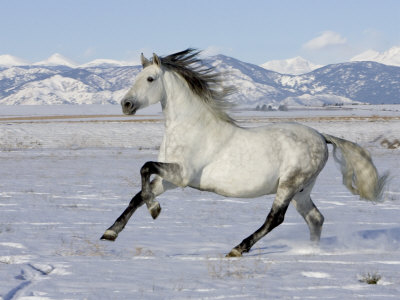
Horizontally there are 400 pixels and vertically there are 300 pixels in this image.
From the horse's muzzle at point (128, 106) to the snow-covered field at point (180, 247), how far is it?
1.63 meters

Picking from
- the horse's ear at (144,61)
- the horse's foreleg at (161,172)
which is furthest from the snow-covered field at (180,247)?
the horse's ear at (144,61)

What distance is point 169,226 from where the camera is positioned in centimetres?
1066

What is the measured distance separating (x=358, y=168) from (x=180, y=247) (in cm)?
271

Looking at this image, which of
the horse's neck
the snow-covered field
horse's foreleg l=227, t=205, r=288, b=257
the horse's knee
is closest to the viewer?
the snow-covered field

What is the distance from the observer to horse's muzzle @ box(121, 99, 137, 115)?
688 centimetres

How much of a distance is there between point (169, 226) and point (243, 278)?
4.50m

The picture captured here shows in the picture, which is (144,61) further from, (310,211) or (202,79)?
(310,211)

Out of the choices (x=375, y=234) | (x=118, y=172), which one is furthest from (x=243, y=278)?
(x=118, y=172)

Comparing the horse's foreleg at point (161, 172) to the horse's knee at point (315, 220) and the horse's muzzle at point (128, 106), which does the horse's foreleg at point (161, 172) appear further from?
the horse's knee at point (315, 220)

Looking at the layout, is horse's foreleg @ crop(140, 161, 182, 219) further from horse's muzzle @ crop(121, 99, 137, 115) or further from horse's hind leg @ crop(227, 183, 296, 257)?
horse's hind leg @ crop(227, 183, 296, 257)

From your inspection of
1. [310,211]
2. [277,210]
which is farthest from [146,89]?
[310,211]

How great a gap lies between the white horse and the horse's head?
11 mm

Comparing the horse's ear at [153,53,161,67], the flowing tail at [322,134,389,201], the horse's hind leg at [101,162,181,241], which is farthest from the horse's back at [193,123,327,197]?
the horse's ear at [153,53,161,67]

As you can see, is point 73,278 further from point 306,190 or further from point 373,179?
point 373,179
